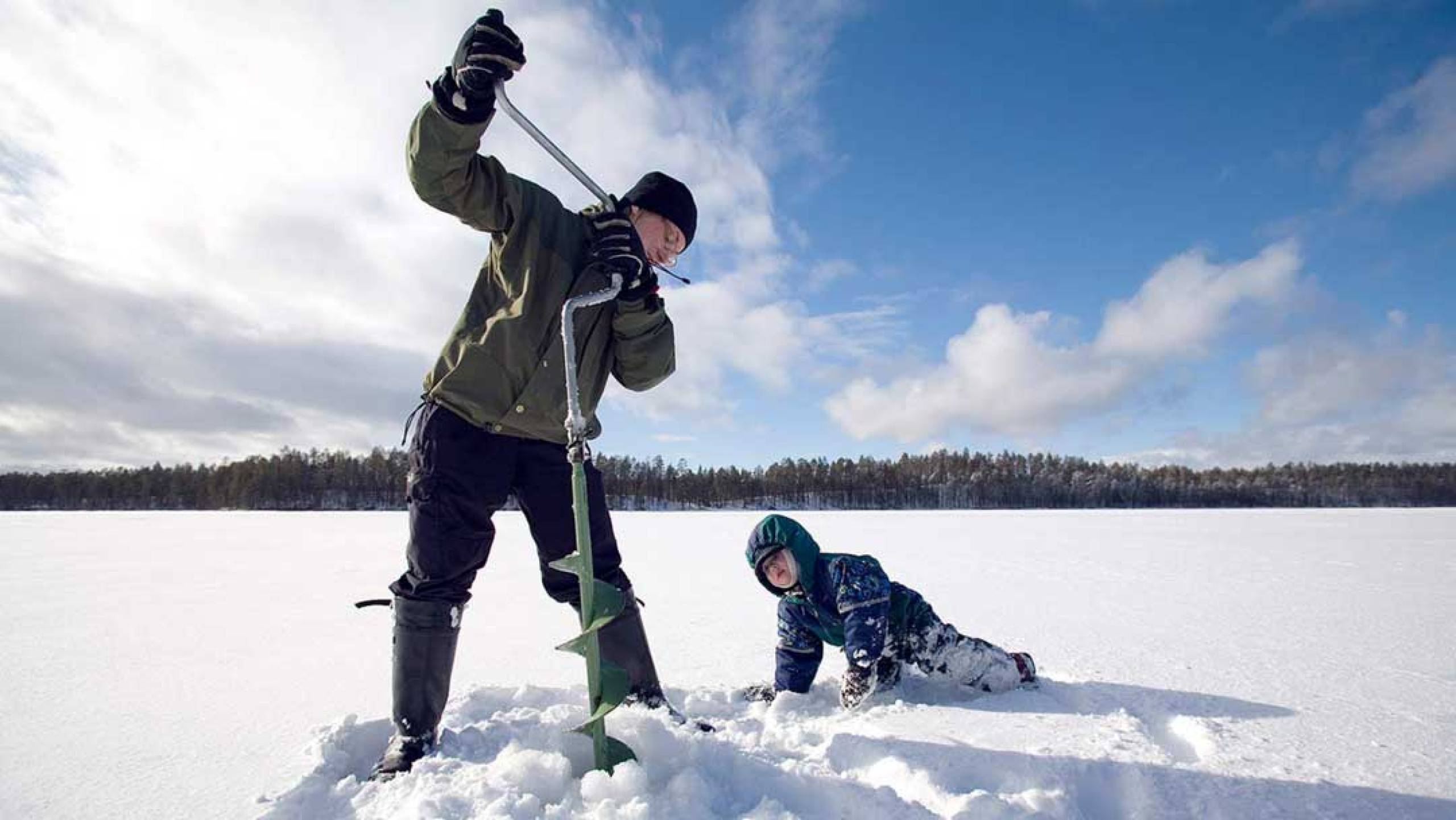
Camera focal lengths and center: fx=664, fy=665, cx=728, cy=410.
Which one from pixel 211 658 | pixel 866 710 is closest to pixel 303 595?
pixel 211 658

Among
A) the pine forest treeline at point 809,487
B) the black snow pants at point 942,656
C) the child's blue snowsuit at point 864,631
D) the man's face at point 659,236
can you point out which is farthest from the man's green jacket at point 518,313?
the pine forest treeline at point 809,487

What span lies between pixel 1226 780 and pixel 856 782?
37.3 inches

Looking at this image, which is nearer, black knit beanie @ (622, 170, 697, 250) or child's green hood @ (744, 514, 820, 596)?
black knit beanie @ (622, 170, 697, 250)

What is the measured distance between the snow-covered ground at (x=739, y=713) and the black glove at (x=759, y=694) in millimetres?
58

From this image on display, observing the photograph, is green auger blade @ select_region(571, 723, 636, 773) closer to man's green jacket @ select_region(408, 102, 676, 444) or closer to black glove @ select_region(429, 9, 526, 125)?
man's green jacket @ select_region(408, 102, 676, 444)

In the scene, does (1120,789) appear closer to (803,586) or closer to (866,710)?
(866,710)

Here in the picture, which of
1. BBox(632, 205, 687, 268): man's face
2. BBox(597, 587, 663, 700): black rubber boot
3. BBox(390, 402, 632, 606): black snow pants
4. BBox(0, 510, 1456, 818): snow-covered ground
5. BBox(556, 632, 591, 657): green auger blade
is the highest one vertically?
BBox(632, 205, 687, 268): man's face

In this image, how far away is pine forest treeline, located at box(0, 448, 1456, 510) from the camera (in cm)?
6994

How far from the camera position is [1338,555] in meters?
8.80

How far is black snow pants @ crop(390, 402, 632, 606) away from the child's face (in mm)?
1019

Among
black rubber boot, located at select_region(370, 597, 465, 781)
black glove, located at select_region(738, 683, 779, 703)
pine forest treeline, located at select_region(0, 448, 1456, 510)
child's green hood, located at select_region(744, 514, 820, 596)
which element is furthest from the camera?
pine forest treeline, located at select_region(0, 448, 1456, 510)

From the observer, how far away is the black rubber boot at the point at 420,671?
1.81 m

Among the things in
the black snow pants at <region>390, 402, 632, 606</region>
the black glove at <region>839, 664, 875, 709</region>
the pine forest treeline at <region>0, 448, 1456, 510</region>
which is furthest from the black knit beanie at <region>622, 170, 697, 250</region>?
the pine forest treeline at <region>0, 448, 1456, 510</region>

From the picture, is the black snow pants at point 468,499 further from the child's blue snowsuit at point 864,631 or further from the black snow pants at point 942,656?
the black snow pants at point 942,656
